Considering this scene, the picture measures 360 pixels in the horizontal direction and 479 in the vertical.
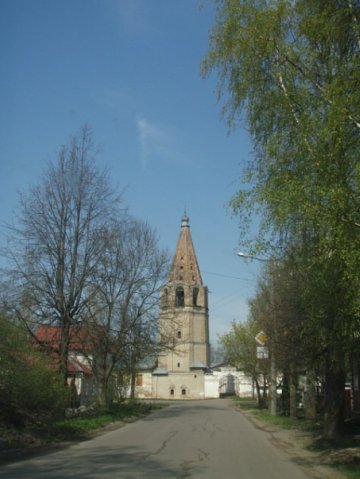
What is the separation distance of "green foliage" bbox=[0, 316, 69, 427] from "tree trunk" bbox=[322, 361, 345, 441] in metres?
8.76

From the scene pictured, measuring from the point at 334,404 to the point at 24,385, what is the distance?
9.51 meters

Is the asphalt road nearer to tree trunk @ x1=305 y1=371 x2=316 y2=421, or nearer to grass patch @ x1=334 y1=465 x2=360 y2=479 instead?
grass patch @ x1=334 y1=465 x2=360 y2=479

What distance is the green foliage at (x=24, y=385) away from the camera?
1741cm

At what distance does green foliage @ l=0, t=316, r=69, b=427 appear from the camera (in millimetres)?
17406

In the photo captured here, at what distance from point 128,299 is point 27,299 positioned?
390 inches

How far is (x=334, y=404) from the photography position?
16766 mm

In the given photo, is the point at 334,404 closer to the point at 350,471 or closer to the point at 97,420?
the point at 350,471

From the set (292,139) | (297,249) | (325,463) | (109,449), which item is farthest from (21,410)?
(292,139)

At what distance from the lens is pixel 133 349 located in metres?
33.5

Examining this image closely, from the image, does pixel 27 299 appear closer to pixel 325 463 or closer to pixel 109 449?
pixel 109 449

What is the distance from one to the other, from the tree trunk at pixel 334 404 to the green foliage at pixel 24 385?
28.7 feet

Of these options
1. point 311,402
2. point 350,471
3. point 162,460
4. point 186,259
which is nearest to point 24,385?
point 162,460

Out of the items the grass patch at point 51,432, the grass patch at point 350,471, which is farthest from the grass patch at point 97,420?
the grass patch at point 350,471

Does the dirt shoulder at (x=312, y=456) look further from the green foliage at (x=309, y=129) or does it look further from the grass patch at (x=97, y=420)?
the grass patch at (x=97, y=420)
